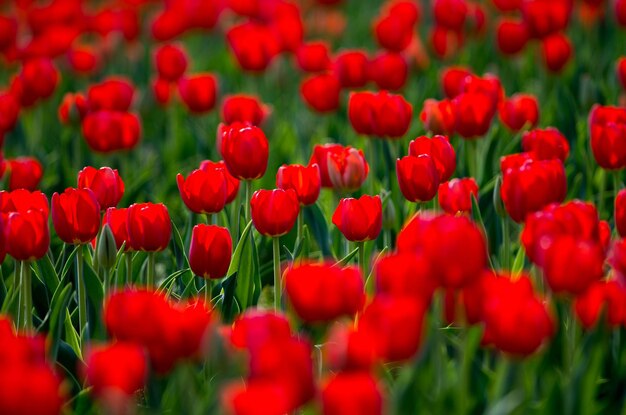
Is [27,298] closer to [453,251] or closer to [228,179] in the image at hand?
[228,179]

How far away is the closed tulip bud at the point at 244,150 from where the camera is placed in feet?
7.96

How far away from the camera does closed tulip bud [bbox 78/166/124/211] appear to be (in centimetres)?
238

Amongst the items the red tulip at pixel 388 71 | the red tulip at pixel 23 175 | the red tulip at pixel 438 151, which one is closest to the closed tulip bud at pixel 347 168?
the red tulip at pixel 438 151

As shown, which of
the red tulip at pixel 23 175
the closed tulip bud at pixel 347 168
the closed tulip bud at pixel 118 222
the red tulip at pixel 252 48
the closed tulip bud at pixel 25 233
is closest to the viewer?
the closed tulip bud at pixel 25 233

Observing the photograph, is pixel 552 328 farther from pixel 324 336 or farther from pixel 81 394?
pixel 81 394

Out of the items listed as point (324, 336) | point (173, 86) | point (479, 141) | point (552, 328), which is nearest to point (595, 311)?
point (552, 328)

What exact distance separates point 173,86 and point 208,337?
9.73ft

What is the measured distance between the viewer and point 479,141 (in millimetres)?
3467

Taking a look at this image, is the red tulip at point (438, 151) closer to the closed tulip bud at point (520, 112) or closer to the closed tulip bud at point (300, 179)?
the closed tulip bud at point (300, 179)

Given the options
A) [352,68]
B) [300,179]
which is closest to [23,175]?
[300,179]

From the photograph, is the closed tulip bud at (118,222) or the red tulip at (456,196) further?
the red tulip at (456,196)

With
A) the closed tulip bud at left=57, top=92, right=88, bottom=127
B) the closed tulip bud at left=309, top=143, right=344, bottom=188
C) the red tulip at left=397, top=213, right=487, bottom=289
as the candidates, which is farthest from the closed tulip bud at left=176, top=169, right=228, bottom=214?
the closed tulip bud at left=57, top=92, right=88, bottom=127

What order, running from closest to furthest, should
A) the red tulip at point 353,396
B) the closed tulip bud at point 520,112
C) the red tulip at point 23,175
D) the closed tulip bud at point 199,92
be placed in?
the red tulip at point 353,396, the red tulip at point 23,175, the closed tulip bud at point 520,112, the closed tulip bud at point 199,92

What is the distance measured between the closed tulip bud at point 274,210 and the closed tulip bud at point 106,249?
1.02 ft
